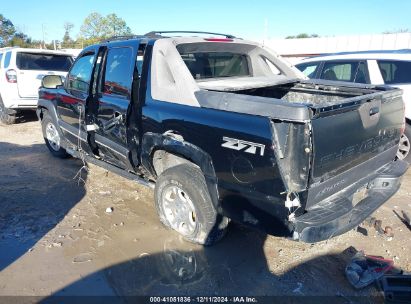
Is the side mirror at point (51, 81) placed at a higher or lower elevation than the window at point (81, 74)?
lower

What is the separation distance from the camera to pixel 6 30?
50.1 metres

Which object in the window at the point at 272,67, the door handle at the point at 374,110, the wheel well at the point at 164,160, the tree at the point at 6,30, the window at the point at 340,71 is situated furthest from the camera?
the tree at the point at 6,30

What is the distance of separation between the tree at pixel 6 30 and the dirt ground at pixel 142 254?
52629mm

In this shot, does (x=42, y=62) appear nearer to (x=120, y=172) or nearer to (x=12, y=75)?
→ (x=12, y=75)

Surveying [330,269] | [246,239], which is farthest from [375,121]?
[246,239]

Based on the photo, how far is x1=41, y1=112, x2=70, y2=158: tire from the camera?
597 centimetres

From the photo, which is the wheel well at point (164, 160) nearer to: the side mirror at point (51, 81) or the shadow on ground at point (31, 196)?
the shadow on ground at point (31, 196)

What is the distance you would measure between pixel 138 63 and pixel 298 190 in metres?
2.21

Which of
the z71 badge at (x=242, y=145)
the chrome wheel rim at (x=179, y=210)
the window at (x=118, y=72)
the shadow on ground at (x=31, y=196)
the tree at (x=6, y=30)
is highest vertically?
the tree at (x=6, y=30)

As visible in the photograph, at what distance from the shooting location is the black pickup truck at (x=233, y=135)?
2520mm

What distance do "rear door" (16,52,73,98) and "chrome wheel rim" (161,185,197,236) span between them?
662cm

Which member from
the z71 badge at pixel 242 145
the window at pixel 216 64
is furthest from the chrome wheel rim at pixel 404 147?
the z71 badge at pixel 242 145

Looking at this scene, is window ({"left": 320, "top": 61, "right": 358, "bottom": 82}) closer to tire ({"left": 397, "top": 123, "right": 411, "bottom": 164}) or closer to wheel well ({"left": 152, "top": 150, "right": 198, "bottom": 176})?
tire ({"left": 397, "top": 123, "right": 411, "bottom": 164})

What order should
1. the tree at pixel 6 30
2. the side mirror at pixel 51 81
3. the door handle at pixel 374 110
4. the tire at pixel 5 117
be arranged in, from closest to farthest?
the door handle at pixel 374 110 < the side mirror at pixel 51 81 < the tire at pixel 5 117 < the tree at pixel 6 30
